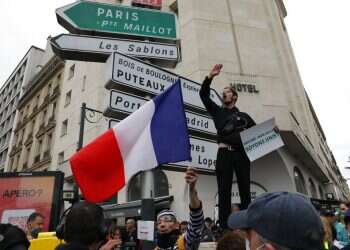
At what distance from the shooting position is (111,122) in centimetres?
361

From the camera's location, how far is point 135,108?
3719 mm

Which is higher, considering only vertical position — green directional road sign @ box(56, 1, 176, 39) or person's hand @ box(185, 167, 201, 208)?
green directional road sign @ box(56, 1, 176, 39)

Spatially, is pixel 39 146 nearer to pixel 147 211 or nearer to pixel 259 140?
pixel 147 211

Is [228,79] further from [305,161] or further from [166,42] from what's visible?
[166,42]

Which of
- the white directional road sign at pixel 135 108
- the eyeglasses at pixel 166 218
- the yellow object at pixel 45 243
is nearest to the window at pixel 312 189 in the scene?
the white directional road sign at pixel 135 108

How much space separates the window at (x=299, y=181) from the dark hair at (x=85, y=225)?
11.7m

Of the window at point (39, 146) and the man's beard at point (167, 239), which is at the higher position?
the window at point (39, 146)

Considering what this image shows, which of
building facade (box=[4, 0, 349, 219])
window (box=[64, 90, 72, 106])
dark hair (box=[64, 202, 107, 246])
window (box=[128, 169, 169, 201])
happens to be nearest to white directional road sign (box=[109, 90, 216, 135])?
dark hair (box=[64, 202, 107, 246])

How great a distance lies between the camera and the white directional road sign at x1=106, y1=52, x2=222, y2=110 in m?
3.61

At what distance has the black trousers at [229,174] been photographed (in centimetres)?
305

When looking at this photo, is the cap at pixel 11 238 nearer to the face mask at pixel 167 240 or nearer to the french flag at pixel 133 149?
the french flag at pixel 133 149

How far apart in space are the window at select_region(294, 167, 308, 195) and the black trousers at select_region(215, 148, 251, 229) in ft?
33.4

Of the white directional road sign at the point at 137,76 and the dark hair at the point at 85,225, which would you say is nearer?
the dark hair at the point at 85,225

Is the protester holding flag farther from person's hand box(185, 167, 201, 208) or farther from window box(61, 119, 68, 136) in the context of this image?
window box(61, 119, 68, 136)
